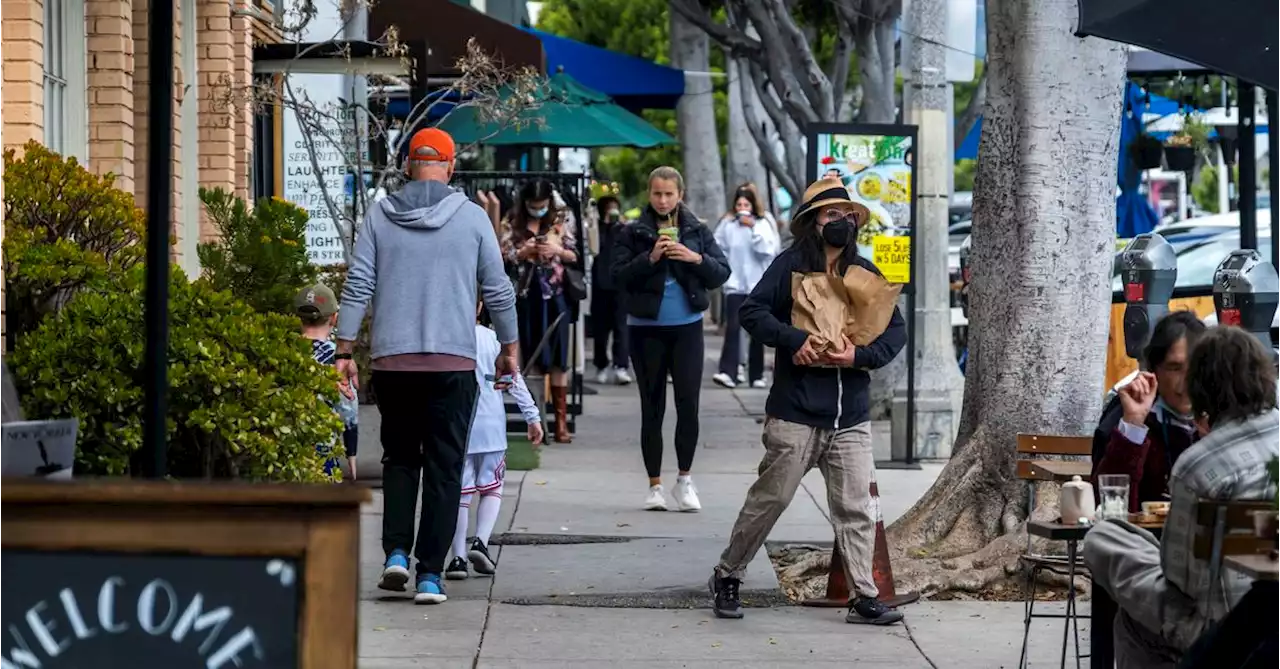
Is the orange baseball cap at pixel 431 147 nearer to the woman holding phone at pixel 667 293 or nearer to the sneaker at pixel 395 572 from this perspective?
the sneaker at pixel 395 572

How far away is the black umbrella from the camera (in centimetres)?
573

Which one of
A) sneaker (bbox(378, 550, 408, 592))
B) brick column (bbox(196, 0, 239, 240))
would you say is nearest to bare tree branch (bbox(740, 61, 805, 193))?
brick column (bbox(196, 0, 239, 240))

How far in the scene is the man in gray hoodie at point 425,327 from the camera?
24.7 ft

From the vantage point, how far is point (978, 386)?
8969mm

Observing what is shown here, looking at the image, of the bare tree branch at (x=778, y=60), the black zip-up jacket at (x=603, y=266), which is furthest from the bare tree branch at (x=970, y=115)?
the black zip-up jacket at (x=603, y=266)

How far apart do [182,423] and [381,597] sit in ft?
3.73

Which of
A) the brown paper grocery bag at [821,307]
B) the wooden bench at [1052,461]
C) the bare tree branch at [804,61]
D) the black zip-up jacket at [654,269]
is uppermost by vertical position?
the bare tree branch at [804,61]

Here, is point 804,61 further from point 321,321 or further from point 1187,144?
point 321,321

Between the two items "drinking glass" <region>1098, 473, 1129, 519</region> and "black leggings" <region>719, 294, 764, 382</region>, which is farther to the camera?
"black leggings" <region>719, 294, 764, 382</region>

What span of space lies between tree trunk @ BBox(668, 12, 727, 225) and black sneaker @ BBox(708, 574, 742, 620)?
66.7 feet

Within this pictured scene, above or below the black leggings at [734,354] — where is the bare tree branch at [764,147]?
above

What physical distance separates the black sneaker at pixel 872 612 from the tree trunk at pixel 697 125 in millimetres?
20429

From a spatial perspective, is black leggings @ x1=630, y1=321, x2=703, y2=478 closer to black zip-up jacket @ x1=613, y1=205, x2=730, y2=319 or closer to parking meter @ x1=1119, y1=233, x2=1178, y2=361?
black zip-up jacket @ x1=613, y1=205, x2=730, y2=319

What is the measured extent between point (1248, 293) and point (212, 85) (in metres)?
6.56
